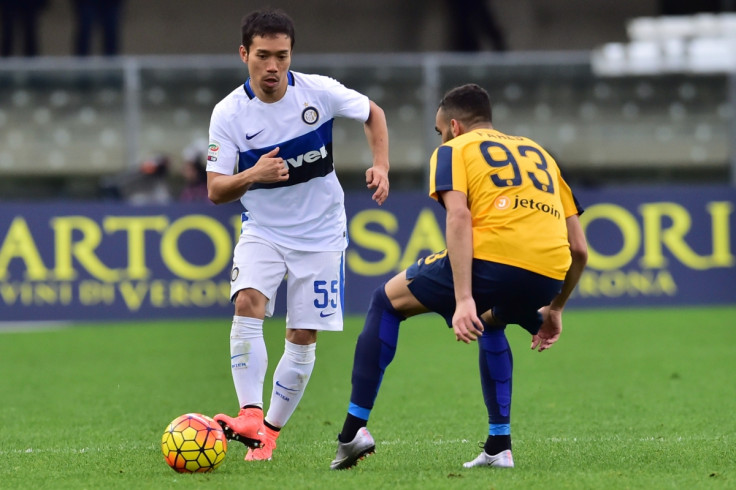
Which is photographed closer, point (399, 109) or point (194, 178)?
point (194, 178)

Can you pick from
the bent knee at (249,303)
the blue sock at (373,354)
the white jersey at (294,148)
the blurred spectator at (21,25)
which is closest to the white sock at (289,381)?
the bent knee at (249,303)

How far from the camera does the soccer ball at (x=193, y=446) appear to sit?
17.7 feet

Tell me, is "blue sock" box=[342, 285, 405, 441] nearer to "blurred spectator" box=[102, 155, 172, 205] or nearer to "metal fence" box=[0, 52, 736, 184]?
"blurred spectator" box=[102, 155, 172, 205]

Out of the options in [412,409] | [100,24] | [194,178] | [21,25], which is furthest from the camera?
[21,25]

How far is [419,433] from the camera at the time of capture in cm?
665

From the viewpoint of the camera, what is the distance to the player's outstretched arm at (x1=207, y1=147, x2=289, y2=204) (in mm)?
5516

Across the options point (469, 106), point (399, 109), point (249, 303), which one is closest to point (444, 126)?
point (469, 106)

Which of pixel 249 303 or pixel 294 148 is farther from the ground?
pixel 294 148

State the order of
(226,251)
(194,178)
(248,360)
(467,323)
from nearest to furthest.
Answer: (467,323)
(248,360)
(226,251)
(194,178)

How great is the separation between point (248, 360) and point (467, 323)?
4.25 ft

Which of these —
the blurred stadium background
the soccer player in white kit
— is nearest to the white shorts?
the soccer player in white kit

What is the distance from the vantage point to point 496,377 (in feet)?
17.9

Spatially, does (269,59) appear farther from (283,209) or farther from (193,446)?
(193,446)

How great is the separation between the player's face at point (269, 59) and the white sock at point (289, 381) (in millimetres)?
1243
